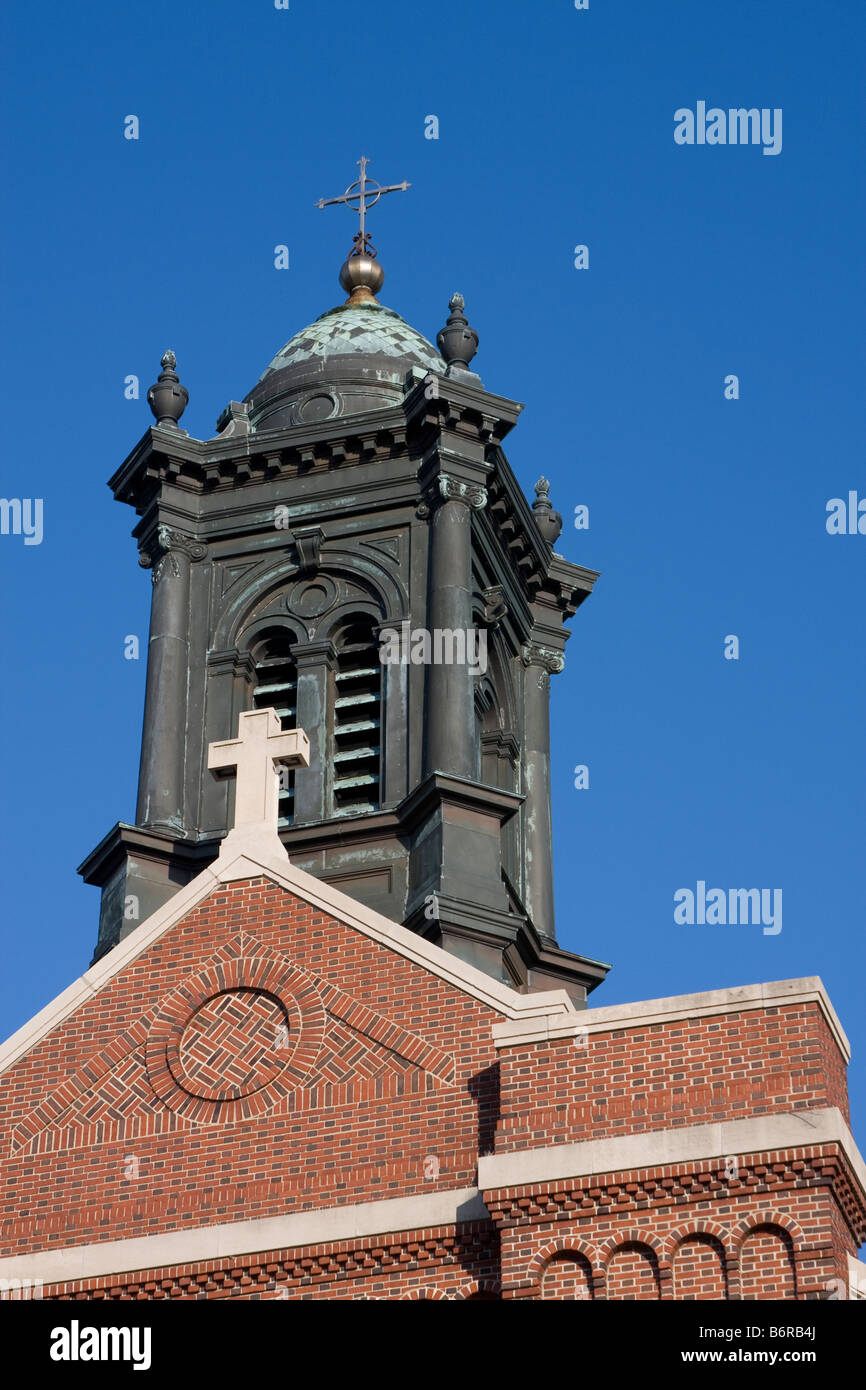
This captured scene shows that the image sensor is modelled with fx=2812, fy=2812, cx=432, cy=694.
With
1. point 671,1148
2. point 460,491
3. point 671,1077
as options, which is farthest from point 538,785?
point 671,1148

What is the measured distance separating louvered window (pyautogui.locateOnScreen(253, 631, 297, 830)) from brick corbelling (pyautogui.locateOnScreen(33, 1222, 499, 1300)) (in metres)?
12.3

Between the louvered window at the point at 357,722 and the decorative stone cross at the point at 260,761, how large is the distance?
7949 millimetres

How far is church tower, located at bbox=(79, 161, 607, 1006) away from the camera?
3325cm

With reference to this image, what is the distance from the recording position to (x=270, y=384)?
128ft

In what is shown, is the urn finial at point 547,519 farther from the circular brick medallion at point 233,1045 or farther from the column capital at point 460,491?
the circular brick medallion at point 233,1045

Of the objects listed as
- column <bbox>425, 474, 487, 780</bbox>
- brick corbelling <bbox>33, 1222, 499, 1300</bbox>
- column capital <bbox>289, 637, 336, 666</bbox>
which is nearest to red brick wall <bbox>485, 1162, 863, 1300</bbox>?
brick corbelling <bbox>33, 1222, 499, 1300</bbox>

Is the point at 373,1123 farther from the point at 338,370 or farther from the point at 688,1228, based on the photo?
the point at 338,370

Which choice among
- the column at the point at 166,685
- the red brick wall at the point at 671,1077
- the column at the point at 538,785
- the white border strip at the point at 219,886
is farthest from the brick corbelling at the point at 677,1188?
the column at the point at 538,785

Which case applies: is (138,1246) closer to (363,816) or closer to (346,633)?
(363,816)

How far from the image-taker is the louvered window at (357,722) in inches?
1362

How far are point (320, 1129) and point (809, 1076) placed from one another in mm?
4284

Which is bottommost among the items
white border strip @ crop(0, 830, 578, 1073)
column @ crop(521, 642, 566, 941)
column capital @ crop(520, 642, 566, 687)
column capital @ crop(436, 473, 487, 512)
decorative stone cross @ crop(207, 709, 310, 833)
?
white border strip @ crop(0, 830, 578, 1073)

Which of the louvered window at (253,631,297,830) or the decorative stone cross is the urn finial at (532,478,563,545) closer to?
the louvered window at (253,631,297,830)
